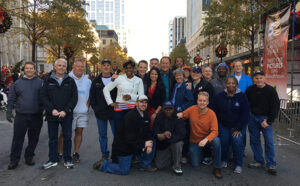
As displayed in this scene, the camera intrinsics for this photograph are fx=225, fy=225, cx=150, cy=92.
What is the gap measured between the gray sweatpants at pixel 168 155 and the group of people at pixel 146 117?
0.02 metres

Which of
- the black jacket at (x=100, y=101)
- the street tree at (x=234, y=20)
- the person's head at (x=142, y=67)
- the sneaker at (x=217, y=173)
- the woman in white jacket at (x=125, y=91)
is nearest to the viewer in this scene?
the sneaker at (x=217, y=173)

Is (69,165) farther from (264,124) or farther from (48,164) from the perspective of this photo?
(264,124)

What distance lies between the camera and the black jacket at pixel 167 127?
4.18m

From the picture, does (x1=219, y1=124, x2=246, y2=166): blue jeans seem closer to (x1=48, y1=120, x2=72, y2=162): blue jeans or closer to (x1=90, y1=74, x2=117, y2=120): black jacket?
(x1=90, y1=74, x2=117, y2=120): black jacket

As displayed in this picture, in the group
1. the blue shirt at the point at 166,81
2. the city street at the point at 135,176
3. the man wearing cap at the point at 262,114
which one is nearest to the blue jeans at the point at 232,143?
the city street at the point at 135,176

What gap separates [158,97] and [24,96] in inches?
100

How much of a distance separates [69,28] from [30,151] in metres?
15.1

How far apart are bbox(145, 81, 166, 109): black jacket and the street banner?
14.5 feet

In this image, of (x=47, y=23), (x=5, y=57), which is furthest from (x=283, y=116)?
(x=5, y=57)

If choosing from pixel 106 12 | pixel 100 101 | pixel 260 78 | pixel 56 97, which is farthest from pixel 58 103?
pixel 106 12

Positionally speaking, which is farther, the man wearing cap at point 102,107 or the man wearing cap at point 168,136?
the man wearing cap at point 102,107

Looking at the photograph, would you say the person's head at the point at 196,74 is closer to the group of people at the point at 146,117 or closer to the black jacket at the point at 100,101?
the group of people at the point at 146,117

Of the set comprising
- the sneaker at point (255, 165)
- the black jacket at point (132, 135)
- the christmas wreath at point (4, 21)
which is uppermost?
the christmas wreath at point (4, 21)

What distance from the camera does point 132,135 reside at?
3.92 meters
